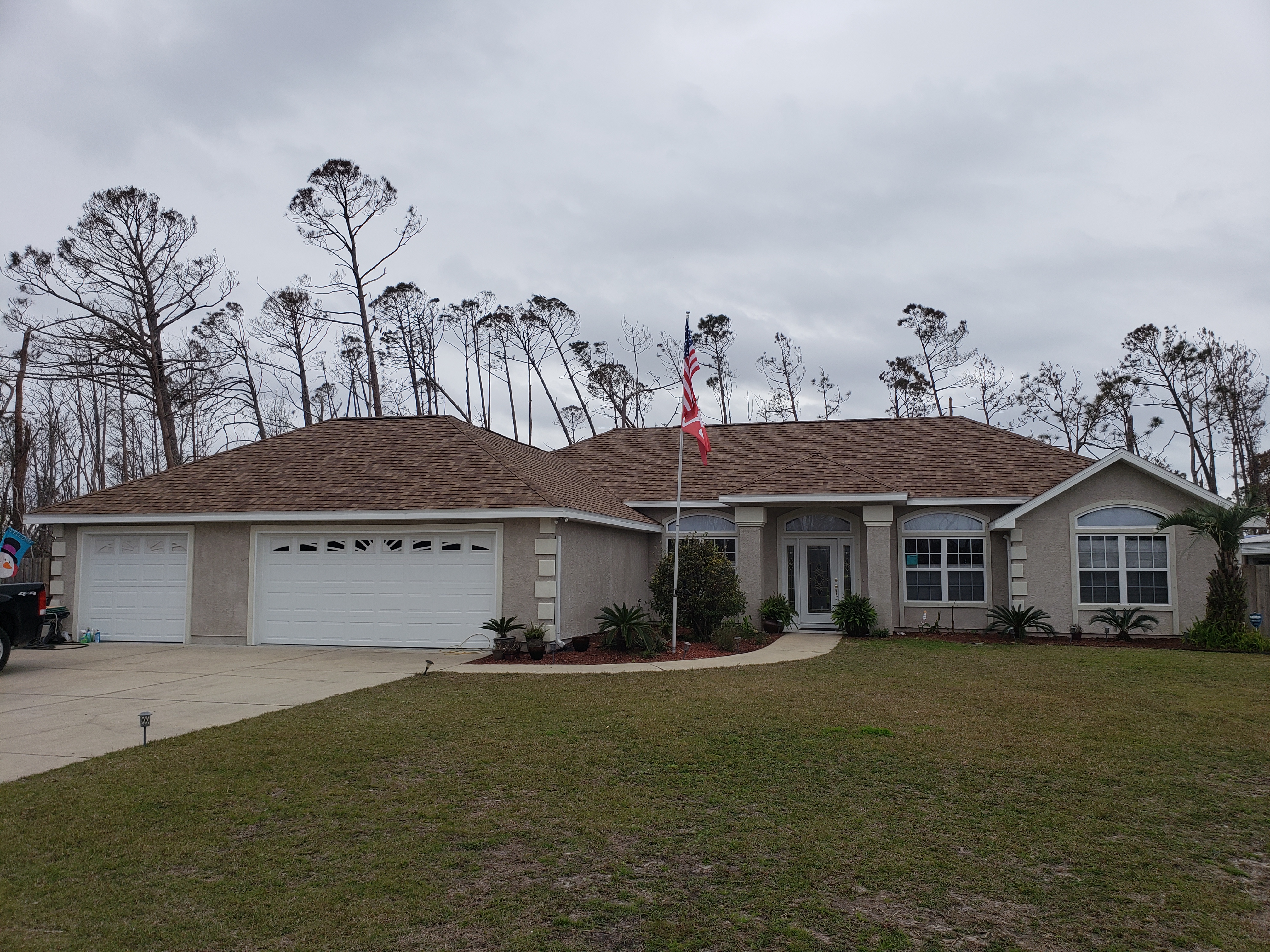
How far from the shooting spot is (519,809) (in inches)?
248

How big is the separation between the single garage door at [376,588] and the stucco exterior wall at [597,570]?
4.48ft

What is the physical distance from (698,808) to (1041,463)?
1702 centimetres

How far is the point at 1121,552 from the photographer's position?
59.5 ft

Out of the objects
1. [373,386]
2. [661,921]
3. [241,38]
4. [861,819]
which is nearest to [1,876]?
[661,921]

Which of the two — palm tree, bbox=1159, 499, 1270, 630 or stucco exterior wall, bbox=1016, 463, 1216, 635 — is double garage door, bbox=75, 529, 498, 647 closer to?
stucco exterior wall, bbox=1016, 463, 1216, 635

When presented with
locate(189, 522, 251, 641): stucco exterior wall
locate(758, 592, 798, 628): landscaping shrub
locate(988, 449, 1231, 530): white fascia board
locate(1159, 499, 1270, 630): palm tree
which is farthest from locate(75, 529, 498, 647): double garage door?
locate(1159, 499, 1270, 630): palm tree

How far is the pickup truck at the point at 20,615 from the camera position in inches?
513

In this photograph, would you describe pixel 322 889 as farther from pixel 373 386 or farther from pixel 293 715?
pixel 373 386

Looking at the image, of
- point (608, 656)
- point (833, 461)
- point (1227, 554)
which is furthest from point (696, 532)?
point (1227, 554)

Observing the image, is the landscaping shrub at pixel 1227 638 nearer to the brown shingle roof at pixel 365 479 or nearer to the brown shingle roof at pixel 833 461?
the brown shingle roof at pixel 833 461

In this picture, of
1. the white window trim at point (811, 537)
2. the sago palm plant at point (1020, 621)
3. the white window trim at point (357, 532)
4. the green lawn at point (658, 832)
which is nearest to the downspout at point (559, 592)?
the white window trim at point (357, 532)

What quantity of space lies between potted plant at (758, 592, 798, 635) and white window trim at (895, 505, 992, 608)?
8.72 ft

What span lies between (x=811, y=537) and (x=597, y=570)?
213 inches

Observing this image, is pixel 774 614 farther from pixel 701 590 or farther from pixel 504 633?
pixel 504 633
